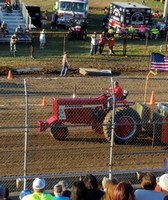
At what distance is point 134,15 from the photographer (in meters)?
35.3

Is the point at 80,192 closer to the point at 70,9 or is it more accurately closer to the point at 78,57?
the point at 78,57

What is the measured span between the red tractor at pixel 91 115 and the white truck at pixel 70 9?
21.1m

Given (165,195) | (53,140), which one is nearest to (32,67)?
(53,140)

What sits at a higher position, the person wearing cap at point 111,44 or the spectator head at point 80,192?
the spectator head at point 80,192

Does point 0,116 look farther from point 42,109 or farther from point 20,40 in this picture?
point 20,40

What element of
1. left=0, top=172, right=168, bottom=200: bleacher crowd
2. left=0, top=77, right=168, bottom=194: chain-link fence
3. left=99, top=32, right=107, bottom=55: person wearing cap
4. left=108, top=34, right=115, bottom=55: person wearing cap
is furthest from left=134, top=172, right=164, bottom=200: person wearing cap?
left=99, top=32, right=107, bottom=55: person wearing cap

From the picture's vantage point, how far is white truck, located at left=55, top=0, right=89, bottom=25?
118ft

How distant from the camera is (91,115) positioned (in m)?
15.4

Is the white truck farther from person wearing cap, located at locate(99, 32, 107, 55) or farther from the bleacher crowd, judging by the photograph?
the bleacher crowd

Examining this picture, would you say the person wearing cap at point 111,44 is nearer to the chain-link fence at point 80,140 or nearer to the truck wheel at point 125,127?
the chain-link fence at point 80,140

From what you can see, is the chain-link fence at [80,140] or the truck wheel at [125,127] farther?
the truck wheel at [125,127]

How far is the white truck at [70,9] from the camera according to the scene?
36.0 metres

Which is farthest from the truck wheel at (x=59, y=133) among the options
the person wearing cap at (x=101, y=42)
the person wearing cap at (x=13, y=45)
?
the person wearing cap at (x=101, y=42)

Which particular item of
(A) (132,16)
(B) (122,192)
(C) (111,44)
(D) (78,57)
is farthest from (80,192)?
(A) (132,16)
